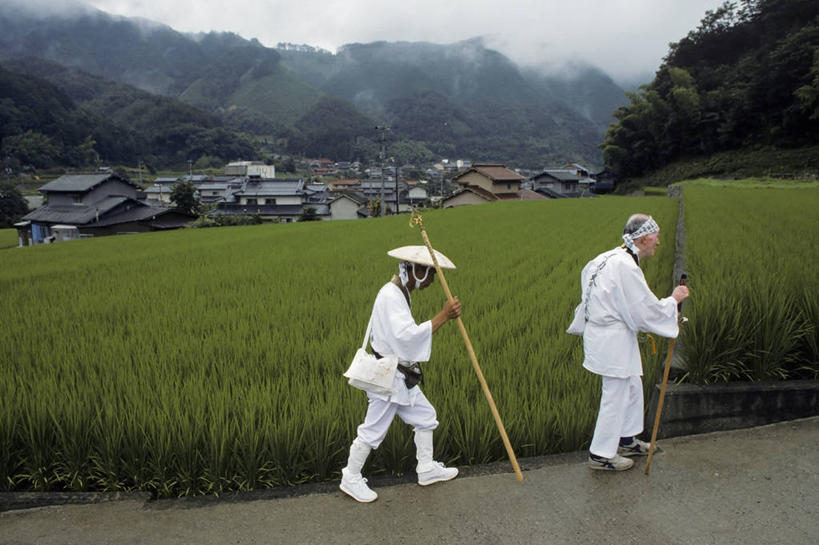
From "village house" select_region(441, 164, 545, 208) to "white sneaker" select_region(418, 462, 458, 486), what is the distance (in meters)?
40.6

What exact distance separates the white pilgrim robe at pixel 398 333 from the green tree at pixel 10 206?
49.2 meters

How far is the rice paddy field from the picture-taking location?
9.00 ft

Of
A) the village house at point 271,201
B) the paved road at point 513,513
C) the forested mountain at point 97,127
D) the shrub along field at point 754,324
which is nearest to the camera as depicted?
the paved road at point 513,513

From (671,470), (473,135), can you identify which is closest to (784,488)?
(671,470)

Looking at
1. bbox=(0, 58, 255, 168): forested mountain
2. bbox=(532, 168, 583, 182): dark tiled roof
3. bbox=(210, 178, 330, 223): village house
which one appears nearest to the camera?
bbox=(210, 178, 330, 223): village house

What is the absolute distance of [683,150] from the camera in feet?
145

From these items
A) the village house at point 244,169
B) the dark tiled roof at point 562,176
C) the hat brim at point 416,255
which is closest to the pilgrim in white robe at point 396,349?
the hat brim at point 416,255

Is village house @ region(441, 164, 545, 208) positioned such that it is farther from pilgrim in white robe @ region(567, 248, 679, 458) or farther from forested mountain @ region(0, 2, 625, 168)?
forested mountain @ region(0, 2, 625, 168)

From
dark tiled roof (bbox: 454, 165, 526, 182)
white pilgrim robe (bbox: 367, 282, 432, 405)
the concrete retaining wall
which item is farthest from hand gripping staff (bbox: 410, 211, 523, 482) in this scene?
dark tiled roof (bbox: 454, 165, 526, 182)

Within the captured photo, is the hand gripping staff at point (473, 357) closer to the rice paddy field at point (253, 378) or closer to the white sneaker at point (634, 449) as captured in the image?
the rice paddy field at point (253, 378)

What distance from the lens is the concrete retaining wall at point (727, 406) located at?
3.22 metres

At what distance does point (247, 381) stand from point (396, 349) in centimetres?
155

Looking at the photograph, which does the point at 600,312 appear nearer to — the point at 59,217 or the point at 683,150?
the point at 59,217

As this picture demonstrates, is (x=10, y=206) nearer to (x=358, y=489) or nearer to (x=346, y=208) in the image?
(x=346, y=208)
